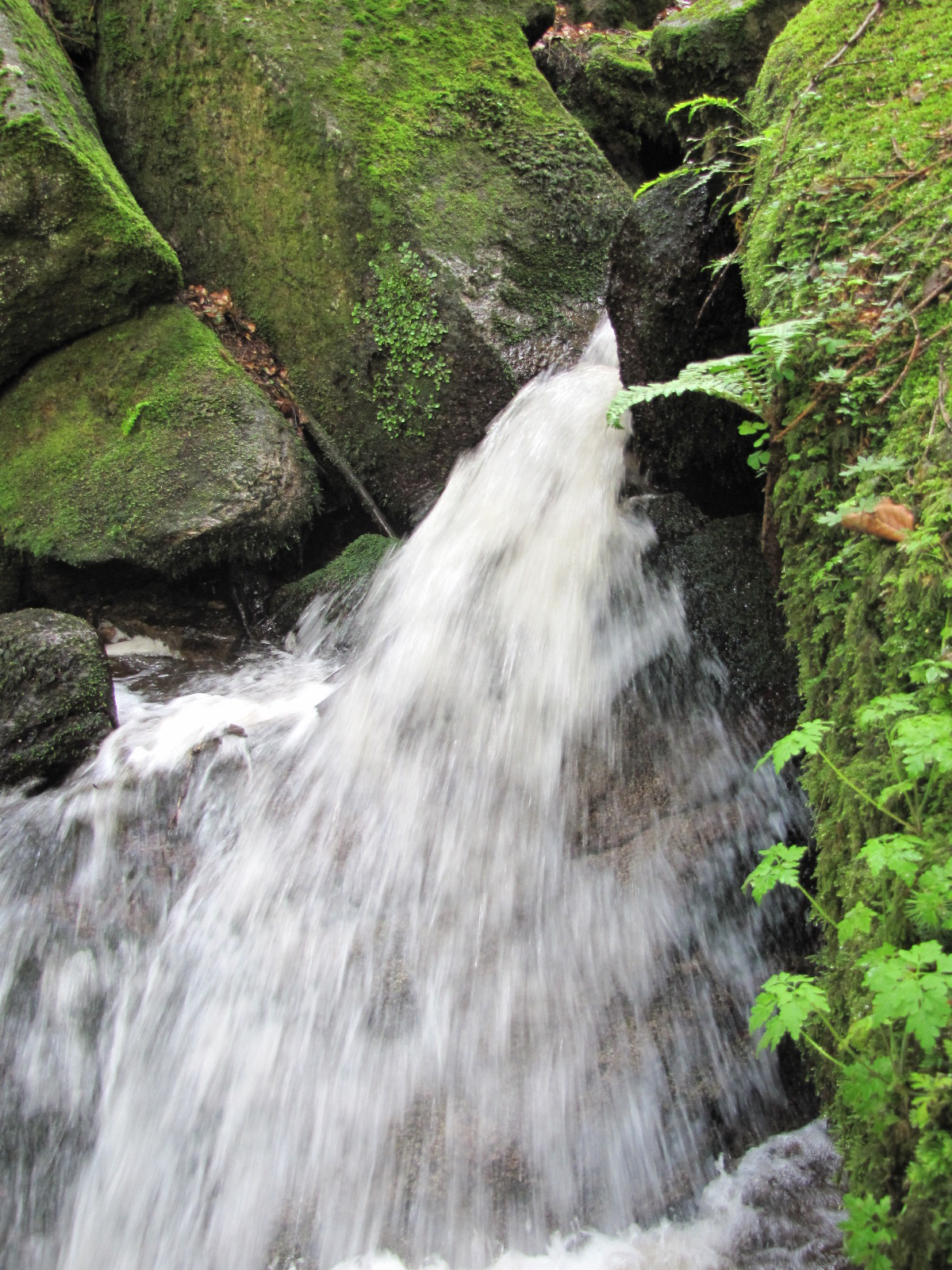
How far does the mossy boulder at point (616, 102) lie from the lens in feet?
26.3

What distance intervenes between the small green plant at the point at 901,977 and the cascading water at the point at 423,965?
0.78m

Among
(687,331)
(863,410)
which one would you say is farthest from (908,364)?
(687,331)

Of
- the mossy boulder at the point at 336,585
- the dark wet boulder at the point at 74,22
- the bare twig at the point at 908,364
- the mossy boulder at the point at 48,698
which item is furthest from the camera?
the dark wet boulder at the point at 74,22

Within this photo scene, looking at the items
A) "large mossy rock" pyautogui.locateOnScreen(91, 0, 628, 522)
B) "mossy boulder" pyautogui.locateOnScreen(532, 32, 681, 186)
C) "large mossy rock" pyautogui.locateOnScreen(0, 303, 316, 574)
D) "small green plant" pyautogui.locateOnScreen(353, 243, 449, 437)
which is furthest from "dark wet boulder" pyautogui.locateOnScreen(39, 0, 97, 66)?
"mossy boulder" pyautogui.locateOnScreen(532, 32, 681, 186)

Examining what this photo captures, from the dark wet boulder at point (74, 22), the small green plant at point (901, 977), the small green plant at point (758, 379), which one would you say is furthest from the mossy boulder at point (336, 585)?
the dark wet boulder at point (74, 22)

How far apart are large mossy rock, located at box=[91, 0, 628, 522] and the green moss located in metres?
2.48

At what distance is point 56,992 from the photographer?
130 inches

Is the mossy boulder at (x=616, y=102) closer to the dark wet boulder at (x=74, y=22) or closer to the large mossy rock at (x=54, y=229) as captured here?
the dark wet boulder at (x=74, y=22)

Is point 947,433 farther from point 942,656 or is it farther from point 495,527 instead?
point 495,527

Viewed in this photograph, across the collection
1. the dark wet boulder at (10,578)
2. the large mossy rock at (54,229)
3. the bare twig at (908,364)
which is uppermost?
the large mossy rock at (54,229)

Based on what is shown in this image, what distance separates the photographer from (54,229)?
17.8 ft

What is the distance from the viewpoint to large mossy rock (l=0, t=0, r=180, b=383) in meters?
5.31

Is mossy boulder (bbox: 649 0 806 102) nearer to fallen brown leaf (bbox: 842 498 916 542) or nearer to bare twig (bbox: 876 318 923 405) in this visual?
bare twig (bbox: 876 318 923 405)

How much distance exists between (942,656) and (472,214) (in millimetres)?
5099
